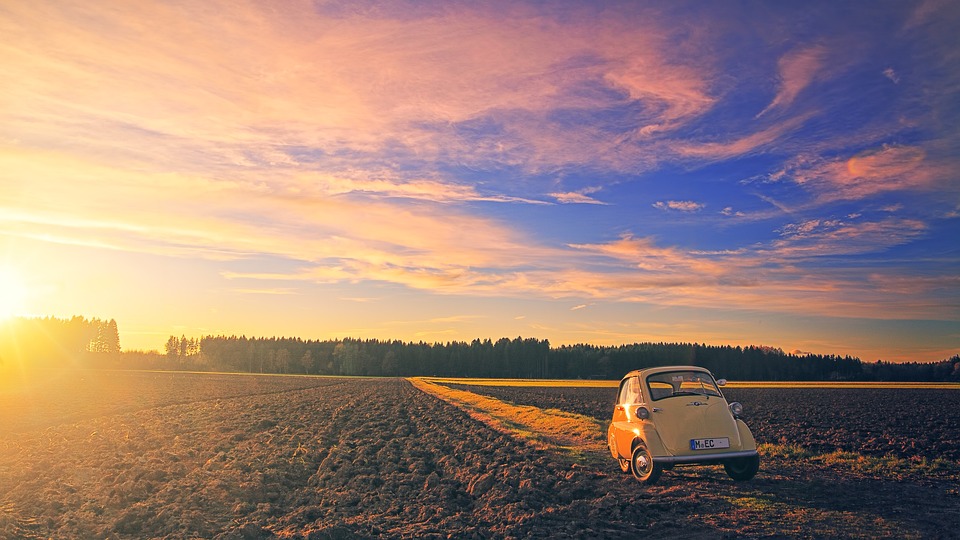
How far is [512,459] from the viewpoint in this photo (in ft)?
55.5

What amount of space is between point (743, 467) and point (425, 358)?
5997 inches

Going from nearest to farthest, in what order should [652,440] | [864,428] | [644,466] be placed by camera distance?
[652,440]
[644,466]
[864,428]

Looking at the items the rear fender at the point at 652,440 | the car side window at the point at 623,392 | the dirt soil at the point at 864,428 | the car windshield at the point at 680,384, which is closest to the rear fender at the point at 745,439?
the car windshield at the point at 680,384

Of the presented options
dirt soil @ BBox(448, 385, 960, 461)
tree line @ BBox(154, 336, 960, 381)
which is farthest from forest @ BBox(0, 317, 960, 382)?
dirt soil @ BBox(448, 385, 960, 461)

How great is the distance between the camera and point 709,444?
492 inches

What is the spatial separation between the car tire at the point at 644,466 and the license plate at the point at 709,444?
858mm

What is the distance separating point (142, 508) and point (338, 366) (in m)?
165

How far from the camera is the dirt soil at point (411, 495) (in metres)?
10.0

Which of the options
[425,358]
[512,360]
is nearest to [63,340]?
[425,358]

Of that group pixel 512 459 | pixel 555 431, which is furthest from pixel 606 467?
pixel 555 431

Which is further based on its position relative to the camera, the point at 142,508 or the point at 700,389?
the point at 700,389

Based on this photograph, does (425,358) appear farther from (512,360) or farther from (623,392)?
(623,392)

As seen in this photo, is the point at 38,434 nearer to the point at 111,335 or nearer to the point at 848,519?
the point at 848,519

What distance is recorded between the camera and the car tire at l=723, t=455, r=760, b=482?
1305 cm
